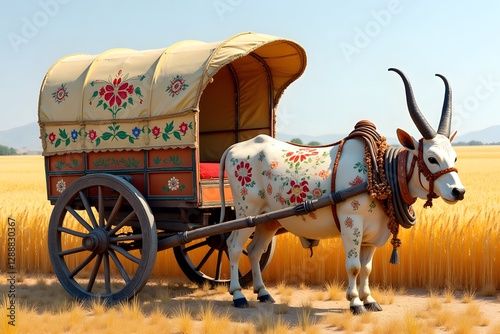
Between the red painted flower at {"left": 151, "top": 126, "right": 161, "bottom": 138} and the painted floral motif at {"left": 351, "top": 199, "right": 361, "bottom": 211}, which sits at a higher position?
the red painted flower at {"left": 151, "top": 126, "right": 161, "bottom": 138}

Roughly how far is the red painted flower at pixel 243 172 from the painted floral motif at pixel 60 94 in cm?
243

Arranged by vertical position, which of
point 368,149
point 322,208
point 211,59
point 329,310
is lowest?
point 329,310

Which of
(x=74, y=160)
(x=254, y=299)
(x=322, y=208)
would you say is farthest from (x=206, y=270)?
(x=322, y=208)

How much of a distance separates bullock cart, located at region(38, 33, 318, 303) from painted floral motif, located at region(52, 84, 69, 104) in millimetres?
14

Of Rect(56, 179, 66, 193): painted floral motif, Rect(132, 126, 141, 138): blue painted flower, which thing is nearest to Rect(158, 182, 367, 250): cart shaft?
Rect(132, 126, 141, 138): blue painted flower

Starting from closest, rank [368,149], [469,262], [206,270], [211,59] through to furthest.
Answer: [368,149], [211,59], [469,262], [206,270]

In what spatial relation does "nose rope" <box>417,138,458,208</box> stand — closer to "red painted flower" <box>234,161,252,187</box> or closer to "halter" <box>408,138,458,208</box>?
"halter" <box>408,138,458,208</box>

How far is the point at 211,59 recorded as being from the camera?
7.64m

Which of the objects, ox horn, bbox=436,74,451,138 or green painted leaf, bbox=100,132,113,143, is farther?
green painted leaf, bbox=100,132,113,143

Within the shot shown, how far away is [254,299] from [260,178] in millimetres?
1568

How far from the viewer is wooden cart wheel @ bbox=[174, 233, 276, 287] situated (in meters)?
8.99

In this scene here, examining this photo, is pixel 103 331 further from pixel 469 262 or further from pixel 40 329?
pixel 469 262

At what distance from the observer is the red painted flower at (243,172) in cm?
778

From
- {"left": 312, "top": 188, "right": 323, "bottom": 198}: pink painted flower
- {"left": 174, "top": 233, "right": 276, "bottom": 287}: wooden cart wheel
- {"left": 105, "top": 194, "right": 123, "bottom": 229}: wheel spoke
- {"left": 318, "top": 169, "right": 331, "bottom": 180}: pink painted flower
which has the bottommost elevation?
{"left": 174, "top": 233, "right": 276, "bottom": 287}: wooden cart wheel
